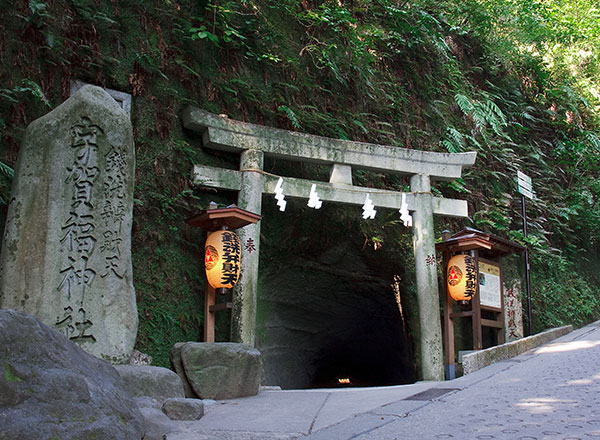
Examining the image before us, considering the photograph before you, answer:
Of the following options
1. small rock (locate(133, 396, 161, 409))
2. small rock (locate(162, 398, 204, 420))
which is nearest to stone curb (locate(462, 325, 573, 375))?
small rock (locate(162, 398, 204, 420))

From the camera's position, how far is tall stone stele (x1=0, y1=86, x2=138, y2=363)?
5.09 metres

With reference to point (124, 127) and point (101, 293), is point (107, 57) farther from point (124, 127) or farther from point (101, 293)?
point (101, 293)

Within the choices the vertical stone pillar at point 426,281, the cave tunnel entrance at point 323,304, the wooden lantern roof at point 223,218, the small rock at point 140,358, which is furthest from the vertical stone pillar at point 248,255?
the vertical stone pillar at point 426,281

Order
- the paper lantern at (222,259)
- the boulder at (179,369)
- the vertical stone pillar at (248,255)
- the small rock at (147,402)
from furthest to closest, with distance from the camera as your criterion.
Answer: the vertical stone pillar at (248,255) → the paper lantern at (222,259) → the boulder at (179,369) → the small rock at (147,402)

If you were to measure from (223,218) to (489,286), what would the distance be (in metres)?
5.60

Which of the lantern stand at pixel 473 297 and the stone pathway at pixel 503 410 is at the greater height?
the lantern stand at pixel 473 297

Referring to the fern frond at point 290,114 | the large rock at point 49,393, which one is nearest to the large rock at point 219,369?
the large rock at point 49,393

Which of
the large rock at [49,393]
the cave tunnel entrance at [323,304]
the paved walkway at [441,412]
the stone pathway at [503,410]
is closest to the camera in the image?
the large rock at [49,393]

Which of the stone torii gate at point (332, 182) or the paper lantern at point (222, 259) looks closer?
the paper lantern at point (222, 259)

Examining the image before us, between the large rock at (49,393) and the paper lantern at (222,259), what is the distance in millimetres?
3695

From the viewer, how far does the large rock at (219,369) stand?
20.3 ft

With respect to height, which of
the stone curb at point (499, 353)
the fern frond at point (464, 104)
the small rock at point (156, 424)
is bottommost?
the small rock at point (156, 424)

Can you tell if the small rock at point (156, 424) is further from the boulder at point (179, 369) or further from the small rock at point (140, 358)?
the small rock at point (140, 358)

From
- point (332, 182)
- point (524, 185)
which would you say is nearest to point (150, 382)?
point (332, 182)
